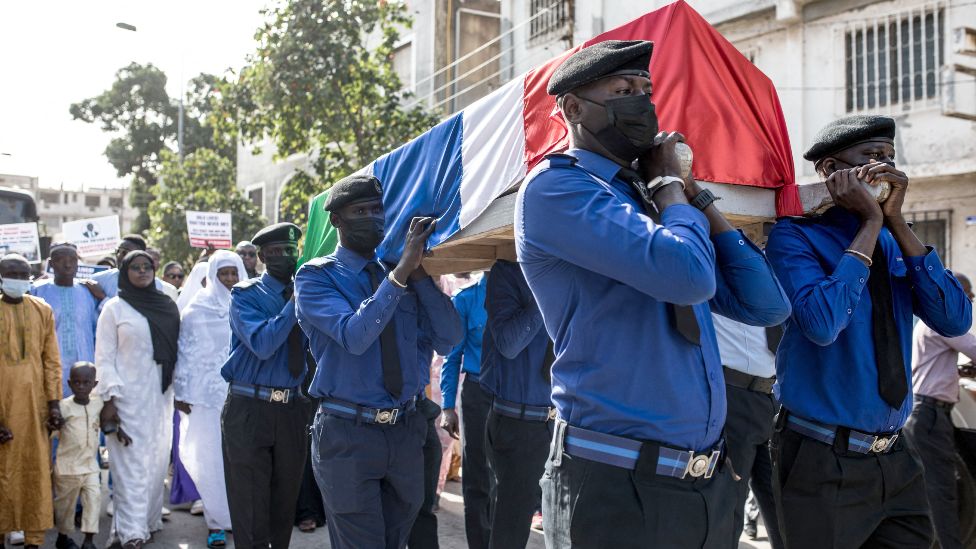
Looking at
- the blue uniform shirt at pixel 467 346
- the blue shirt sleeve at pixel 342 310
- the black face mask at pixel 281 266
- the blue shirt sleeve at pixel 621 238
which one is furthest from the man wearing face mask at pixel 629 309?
the blue uniform shirt at pixel 467 346

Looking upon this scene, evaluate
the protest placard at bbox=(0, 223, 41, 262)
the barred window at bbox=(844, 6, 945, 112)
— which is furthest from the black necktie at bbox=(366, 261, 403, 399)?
the barred window at bbox=(844, 6, 945, 112)

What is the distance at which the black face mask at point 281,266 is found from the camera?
5438 mm

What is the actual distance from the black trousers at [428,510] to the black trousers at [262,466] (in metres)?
0.85

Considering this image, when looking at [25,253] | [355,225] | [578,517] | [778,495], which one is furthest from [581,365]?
[25,253]

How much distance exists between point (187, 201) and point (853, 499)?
18.5m

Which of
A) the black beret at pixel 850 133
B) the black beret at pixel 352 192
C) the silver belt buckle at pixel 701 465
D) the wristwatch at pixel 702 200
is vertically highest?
the black beret at pixel 850 133

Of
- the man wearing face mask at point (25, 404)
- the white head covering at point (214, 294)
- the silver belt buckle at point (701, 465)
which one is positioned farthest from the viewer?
the white head covering at point (214, 294)

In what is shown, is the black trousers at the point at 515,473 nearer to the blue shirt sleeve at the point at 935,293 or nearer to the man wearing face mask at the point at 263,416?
the man wearing face mask at the point at 263,416

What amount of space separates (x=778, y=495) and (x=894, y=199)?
3.39 ft

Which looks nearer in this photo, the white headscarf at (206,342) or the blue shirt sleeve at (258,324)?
the blue shirt sleeve at (258,324)

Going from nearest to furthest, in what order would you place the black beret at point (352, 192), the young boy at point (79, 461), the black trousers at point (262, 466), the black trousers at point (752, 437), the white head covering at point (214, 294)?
1. the black beret at point (352, 192)
2. the black trousers at point (752, 437)
3. the black trousers at point (262, 466)
4. the young boy at point (79, 461)
5. the white head covering at point (214, 294)

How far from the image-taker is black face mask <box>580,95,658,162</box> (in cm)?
239

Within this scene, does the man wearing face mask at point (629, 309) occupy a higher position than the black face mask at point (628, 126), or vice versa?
the black face mask at point (628, 126)

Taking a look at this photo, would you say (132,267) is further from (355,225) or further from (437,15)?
(437,15)
